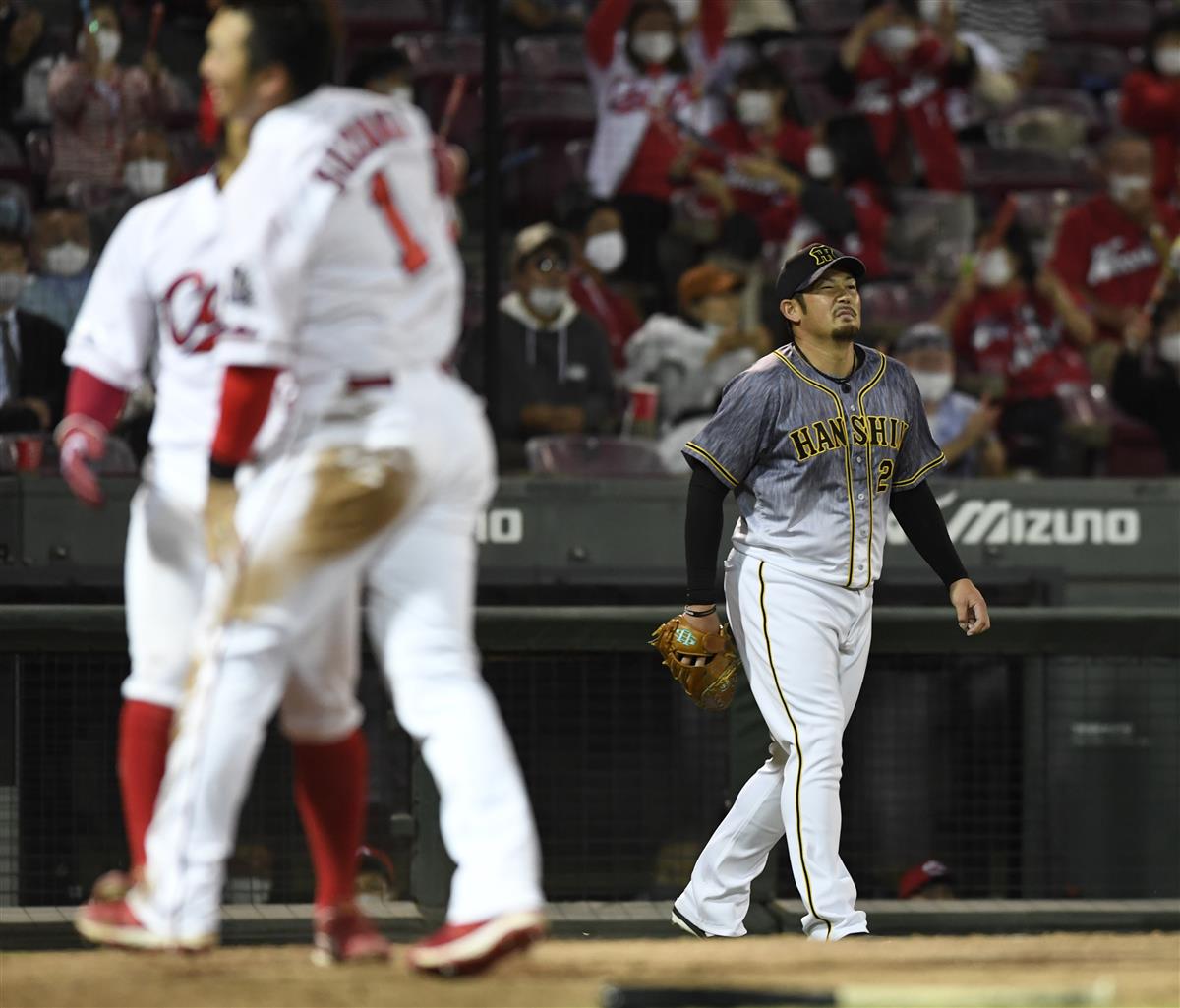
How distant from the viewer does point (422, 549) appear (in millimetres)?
3467

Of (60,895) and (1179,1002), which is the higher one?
(1179,1002)

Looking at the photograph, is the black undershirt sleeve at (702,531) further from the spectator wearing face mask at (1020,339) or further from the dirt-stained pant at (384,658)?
the spectator wearing face mask at (1020,339)

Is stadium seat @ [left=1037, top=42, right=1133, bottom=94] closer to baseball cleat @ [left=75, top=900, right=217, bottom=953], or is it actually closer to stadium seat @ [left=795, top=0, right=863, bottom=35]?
stadium seat @ [left=795, top=0, right=863, bottom=35]

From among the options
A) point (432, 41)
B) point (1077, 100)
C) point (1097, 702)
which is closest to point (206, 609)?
point (1097, 702)

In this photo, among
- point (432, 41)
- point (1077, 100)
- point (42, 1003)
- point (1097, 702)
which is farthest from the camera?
point (1077, 100)

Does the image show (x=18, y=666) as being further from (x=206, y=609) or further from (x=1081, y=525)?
(x=1081, y=525)

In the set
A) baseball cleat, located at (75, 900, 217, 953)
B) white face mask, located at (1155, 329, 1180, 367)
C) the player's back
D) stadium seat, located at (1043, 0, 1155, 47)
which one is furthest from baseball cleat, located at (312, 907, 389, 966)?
stadium seat, located at (1043, 0, 1155, 47)

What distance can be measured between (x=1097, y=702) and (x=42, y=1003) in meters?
4.05

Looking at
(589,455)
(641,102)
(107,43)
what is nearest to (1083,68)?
(641,102)

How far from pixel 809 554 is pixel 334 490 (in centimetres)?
186

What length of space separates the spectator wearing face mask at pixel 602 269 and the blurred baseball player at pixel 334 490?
4.73 metres

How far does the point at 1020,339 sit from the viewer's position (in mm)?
9047

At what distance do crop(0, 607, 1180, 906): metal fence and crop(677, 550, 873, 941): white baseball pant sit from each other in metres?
Result: 0.78

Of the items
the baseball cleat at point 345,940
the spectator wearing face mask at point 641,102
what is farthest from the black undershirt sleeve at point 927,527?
the spectator wearing face mask at point 641,102
